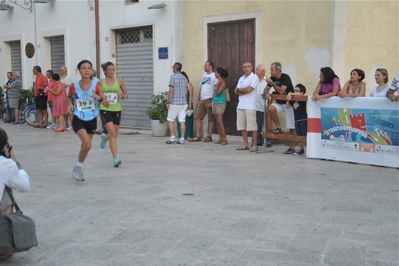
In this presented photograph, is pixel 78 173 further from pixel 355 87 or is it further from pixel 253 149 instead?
pixel 355 87

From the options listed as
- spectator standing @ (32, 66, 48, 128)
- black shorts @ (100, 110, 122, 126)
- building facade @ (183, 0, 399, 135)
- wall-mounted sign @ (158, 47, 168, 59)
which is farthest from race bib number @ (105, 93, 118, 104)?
spectator standing @ (32, 66, 48, 128)

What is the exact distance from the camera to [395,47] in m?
11.8

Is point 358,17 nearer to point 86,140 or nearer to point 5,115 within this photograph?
point 86,140

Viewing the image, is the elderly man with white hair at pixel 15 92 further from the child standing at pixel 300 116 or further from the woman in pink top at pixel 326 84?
the woman in pink top at pixel 326 84

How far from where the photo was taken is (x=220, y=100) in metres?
12.0

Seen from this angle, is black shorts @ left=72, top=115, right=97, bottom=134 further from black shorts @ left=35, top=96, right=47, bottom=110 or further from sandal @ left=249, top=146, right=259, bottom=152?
black shorts @ left=35, top=96, right=47, bottom=110

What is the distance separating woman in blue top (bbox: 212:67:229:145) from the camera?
38.9 ft

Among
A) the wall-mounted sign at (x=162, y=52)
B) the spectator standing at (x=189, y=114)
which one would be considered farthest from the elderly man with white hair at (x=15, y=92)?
the spectator standing at (x=189, y=114)

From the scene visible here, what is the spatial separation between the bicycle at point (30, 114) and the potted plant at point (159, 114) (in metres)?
5.20

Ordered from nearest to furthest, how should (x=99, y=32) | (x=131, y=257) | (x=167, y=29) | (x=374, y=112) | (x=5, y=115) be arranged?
(x=131, y=257)
(x=374, y=112)
(x=167, y=29)
(x=99, y=32)
(x=5, y=115)

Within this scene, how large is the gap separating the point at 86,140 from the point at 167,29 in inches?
273

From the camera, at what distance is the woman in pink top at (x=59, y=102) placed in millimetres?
15547

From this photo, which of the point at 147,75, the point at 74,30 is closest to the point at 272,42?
the point at 147,75

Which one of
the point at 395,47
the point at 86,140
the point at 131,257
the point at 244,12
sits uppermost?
the point at 244,12
